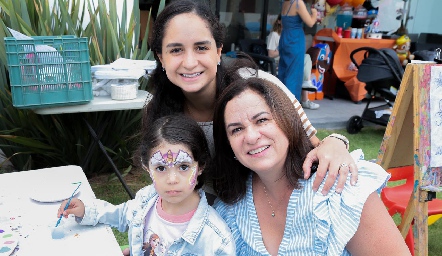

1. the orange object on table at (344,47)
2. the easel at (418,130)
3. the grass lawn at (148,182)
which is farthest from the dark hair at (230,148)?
the orange object on table at (344,47)

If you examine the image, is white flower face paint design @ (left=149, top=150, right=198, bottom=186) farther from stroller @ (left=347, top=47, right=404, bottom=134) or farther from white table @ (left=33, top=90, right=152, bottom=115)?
stroller @ (left=347, top=47, right=404, bottom=134)

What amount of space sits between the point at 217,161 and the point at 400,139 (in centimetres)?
149

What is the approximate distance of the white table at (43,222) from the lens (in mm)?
1362

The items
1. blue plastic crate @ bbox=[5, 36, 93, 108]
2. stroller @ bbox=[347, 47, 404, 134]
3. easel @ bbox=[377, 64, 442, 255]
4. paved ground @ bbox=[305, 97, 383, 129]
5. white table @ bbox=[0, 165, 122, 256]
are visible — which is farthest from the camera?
paved ground @ bbox=[305, 97, 383, 129]

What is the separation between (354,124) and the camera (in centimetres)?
602

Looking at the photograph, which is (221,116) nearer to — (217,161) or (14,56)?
(217,161)

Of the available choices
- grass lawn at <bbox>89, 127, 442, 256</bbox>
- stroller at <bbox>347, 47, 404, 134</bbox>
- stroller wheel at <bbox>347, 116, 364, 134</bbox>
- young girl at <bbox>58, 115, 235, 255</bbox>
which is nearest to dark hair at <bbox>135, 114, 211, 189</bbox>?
young girl at <bbox>58, 115, 235, 255</bbox>

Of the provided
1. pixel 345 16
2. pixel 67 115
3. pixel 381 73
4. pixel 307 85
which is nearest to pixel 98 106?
pixel 67 115

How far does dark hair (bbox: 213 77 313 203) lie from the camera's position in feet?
5.03

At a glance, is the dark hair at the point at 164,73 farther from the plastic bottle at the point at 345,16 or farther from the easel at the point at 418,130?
the plastic bottle at the point at 345,16

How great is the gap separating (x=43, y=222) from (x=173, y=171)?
0.51 metres

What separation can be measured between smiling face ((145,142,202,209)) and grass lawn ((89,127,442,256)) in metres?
1.78

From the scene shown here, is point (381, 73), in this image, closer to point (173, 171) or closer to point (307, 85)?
point (307, 85)

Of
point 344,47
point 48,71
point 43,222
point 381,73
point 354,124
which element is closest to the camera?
point 43,222
